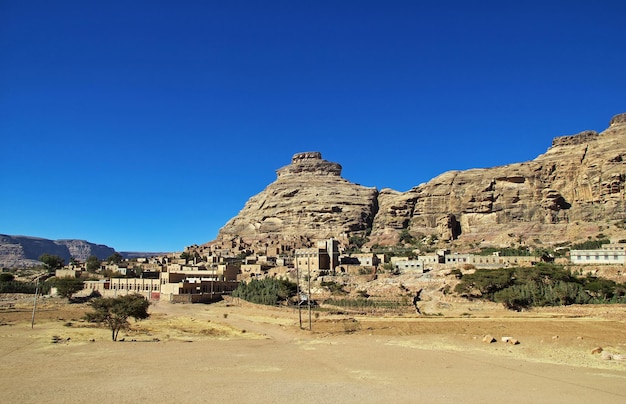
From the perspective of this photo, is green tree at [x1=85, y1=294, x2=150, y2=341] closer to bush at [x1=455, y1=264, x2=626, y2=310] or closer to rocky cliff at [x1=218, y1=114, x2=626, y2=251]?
bush at [x1=455, y1=264, x2=626, y2=310]

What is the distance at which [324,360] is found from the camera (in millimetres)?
24125

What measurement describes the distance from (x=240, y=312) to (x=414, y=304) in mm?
18037

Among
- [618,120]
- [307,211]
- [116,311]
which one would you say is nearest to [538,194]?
→ [618,120]

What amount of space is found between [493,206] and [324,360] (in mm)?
98795

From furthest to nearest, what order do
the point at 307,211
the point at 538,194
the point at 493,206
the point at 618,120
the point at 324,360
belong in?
the point at 307,211
the point at 618,120
the point at 493,206
the point at 538,194
the point at 324,360

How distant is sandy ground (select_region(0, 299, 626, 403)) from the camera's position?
17.5 metres

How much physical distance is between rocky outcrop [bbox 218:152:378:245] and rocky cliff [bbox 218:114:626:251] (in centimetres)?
32

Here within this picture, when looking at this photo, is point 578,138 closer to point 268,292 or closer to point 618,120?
point 618,120

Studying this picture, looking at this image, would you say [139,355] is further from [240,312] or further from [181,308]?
[181,308]

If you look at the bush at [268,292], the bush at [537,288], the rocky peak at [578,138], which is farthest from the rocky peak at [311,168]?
the bush at [537,288]

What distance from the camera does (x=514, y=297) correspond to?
4559 centimetres

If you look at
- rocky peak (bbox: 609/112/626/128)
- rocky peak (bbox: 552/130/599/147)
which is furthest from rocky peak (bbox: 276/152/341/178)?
rocky peak (bbox: 609/112/626/128)

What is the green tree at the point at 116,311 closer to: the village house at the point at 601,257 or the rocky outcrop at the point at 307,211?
the village house at the point at 601,257

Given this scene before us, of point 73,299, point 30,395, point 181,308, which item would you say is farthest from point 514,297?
point 73,299
